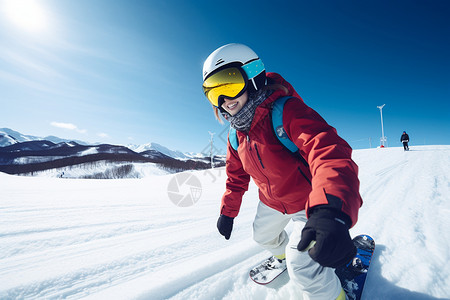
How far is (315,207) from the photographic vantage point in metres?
0.77

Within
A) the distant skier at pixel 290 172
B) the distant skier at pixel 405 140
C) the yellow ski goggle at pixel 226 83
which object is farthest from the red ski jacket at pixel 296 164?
the distant skier at pixel 405 140

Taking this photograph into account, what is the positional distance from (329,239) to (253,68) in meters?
1.34

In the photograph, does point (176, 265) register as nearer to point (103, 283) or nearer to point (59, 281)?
point (103, 283)

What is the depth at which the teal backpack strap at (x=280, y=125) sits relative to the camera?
4.00ft

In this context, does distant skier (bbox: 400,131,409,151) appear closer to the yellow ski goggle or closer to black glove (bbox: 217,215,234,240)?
black glove (bbox: 217,215,234,240)

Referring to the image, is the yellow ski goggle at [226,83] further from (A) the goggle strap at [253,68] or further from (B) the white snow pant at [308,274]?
(B) the white snow pant at [308,274]

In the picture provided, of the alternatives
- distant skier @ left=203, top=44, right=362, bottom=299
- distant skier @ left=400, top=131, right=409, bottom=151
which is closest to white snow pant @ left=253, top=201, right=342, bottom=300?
distant skier @ left=203, top=44, right=362, bottom=299

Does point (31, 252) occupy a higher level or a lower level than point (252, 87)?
lower

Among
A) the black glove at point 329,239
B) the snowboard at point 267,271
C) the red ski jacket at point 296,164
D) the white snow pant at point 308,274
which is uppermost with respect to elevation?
the red ski jacket at point 296,164

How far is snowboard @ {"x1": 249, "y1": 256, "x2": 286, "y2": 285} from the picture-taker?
1.56 metres

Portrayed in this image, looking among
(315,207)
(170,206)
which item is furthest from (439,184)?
(170,206)

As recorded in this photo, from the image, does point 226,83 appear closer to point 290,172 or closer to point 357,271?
point 290,172

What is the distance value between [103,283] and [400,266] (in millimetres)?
2533

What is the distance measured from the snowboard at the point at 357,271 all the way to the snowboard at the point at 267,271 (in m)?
0.51
